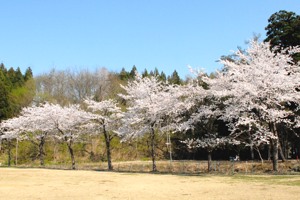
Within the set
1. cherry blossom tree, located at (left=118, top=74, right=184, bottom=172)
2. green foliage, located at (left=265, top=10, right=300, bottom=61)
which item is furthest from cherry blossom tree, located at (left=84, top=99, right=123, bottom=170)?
green foliage, located at (left=265, top=10, right=300, bottom=61)

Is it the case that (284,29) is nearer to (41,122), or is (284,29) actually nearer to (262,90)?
(262,90)

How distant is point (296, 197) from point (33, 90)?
57.3 metres

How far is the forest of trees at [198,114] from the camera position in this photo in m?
24.0

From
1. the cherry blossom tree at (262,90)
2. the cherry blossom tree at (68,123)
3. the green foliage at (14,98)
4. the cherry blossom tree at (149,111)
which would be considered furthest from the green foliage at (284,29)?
the green foliage at (14,98)

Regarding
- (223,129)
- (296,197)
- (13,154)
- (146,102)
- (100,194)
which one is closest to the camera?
(296,197)

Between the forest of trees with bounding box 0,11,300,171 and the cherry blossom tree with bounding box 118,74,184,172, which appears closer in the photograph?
the forest of trees with bounding box 0,11,300,171

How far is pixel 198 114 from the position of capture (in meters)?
26.0

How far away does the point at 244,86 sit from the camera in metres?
22.9

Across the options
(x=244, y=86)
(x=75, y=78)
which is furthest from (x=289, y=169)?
(x=75, y=78)

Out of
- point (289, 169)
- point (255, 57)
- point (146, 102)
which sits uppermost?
point (255, 57)

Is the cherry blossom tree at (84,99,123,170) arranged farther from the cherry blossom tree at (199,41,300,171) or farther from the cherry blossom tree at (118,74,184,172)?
the cherry blossom tree at (199,41,300,171)

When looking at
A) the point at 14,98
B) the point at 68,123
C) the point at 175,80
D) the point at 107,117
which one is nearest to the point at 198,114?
the point at 107,117

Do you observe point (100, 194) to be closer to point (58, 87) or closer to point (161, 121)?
point (161, 121)

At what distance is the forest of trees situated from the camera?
24.0 metres
